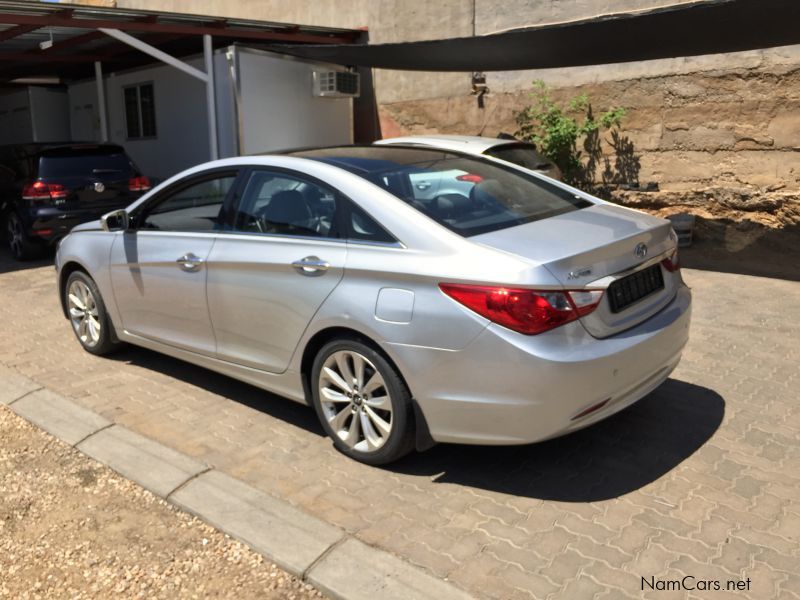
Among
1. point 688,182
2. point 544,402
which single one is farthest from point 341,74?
point 544,402

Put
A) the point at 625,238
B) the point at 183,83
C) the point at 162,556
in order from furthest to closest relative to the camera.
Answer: the point at 183,83 < the point at 625,238 < the point at 162,556

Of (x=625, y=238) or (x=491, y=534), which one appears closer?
(x=491, y=534)

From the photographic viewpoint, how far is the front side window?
4605mm

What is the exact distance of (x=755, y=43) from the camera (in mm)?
6980

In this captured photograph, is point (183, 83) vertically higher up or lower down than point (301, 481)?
higher up

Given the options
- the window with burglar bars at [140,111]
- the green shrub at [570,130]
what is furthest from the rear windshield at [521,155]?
the window with burglar bars at [140,111]

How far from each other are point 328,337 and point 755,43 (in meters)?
5.49

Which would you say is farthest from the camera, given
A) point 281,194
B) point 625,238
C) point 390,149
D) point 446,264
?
point 390,149

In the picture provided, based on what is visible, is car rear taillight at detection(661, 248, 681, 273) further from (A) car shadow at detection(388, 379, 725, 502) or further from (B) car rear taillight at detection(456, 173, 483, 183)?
(B) car rear taillight at detection(456, 173, 483, 183)

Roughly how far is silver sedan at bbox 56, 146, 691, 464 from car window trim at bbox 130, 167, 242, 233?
1 centimetres

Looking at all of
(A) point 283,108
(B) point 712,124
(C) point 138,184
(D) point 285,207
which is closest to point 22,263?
(C) point 138,184

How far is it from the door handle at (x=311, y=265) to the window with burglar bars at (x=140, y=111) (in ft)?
41.3

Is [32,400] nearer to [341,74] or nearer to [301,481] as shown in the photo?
[301,481]

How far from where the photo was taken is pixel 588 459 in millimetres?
3844
